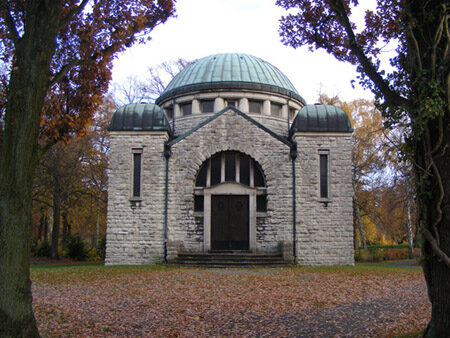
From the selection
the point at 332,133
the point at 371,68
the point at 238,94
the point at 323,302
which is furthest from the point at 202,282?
the point at 238,94

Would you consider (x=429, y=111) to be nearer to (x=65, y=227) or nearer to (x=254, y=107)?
(x=254, y=107)

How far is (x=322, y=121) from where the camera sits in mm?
18562

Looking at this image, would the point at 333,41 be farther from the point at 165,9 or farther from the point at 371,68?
the point at 165,9

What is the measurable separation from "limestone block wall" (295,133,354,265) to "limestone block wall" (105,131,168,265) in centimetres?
574

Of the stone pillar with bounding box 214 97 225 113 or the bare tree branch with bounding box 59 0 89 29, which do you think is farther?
the stone pillar with bounding box 214 97 225 113

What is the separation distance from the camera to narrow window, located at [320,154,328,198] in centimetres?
1805

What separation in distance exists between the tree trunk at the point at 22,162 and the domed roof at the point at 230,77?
16.7m

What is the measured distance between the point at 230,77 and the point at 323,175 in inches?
299

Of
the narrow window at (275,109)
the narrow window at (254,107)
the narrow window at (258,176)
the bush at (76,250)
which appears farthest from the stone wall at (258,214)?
the bush at (76,250)

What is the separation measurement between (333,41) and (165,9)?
2966mm

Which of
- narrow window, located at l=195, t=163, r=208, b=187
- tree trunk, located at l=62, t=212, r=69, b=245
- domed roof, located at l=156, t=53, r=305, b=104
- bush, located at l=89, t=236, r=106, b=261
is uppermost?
domed roof, located at l=156, t=53, r=305, b=104

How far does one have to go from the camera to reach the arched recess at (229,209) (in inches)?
701

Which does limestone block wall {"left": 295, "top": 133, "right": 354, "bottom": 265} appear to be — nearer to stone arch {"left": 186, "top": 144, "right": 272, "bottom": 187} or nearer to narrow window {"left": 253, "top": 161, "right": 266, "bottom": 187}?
stone arch {"left": 186, "top": 144, "right": 272, "bottom": 187}

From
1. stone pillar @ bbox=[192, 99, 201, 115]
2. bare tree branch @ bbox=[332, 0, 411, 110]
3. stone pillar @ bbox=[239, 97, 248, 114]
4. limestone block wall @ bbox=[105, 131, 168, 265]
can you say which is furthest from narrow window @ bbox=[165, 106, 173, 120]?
bare tree branch @ bbox=[332, 0, 411, 110]
